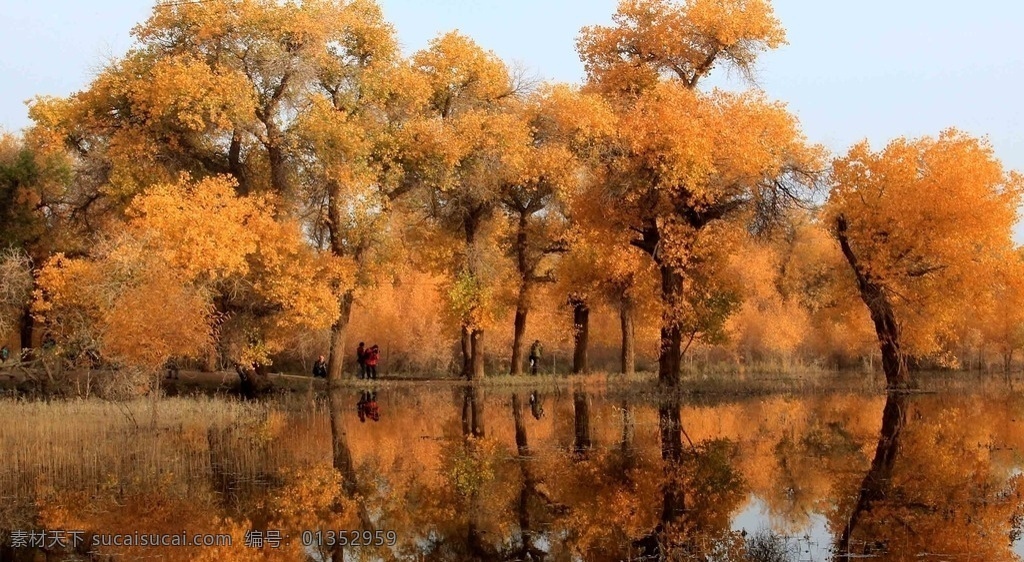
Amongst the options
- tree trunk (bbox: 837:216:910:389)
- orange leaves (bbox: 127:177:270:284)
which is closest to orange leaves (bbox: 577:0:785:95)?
tree trunk (bbox: 837:216:910:389)

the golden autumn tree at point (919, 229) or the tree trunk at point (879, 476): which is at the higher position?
the golden autumn tree at point (919, 229)

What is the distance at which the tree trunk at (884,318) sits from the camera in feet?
99.7

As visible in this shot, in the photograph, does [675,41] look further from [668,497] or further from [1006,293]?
[668,497]

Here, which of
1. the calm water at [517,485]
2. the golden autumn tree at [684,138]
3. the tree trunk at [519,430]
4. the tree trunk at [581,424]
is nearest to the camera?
the calm water at [517,485]

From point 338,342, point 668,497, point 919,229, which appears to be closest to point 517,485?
point 668,497

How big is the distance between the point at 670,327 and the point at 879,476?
15960 mm

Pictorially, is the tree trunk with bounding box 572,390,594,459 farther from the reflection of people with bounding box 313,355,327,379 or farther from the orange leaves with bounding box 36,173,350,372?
the reflection of people with bounding box 313,355,327,379

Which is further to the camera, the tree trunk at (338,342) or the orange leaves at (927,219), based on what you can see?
the tree trunk at (338,342)

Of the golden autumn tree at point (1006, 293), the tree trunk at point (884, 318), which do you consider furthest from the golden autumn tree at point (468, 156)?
the golden autumn tree at point (1006, 293)

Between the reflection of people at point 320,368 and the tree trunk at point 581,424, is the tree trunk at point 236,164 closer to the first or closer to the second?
the reflection of people at point 320,368

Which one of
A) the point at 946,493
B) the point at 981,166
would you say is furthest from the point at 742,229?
the point at 946,493

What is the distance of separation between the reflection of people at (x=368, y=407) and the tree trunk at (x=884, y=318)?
1487cm

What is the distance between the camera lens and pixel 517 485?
44.1ft

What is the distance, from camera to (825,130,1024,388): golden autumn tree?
28.3 metres
